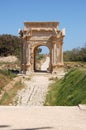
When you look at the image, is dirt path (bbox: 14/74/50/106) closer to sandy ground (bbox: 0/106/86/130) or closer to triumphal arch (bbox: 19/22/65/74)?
sandy ground (bbox: 0/106/86/130)

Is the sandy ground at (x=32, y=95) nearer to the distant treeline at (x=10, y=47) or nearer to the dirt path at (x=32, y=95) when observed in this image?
the dirt path at (x=32, y=95)

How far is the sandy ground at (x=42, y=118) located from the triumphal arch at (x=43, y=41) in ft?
76.8

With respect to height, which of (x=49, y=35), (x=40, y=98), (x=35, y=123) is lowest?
(x=40, y=98)

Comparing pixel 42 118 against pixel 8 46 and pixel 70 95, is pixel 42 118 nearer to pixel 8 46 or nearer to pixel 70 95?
pixel 70 95

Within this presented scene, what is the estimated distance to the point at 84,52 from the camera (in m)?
58.8

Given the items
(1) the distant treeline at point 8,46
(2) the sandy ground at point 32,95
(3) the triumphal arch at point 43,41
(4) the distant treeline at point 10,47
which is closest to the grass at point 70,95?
(2) the sandy ground at point 32,95

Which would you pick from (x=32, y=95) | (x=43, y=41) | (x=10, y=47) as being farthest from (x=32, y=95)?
(x=10, y=47)

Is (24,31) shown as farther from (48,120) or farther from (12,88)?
(48,120)

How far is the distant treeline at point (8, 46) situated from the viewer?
233ft

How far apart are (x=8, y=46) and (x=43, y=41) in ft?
131

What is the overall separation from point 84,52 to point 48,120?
51.6m

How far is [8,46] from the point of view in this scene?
7194cm

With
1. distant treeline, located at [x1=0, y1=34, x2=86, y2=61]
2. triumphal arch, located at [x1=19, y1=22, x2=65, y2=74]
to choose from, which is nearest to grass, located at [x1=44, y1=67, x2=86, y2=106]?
triumphal arch, located at [x1=19, y1=22, x2=65, y2=74]

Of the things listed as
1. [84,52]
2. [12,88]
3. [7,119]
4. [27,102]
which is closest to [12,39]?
[84,52]
